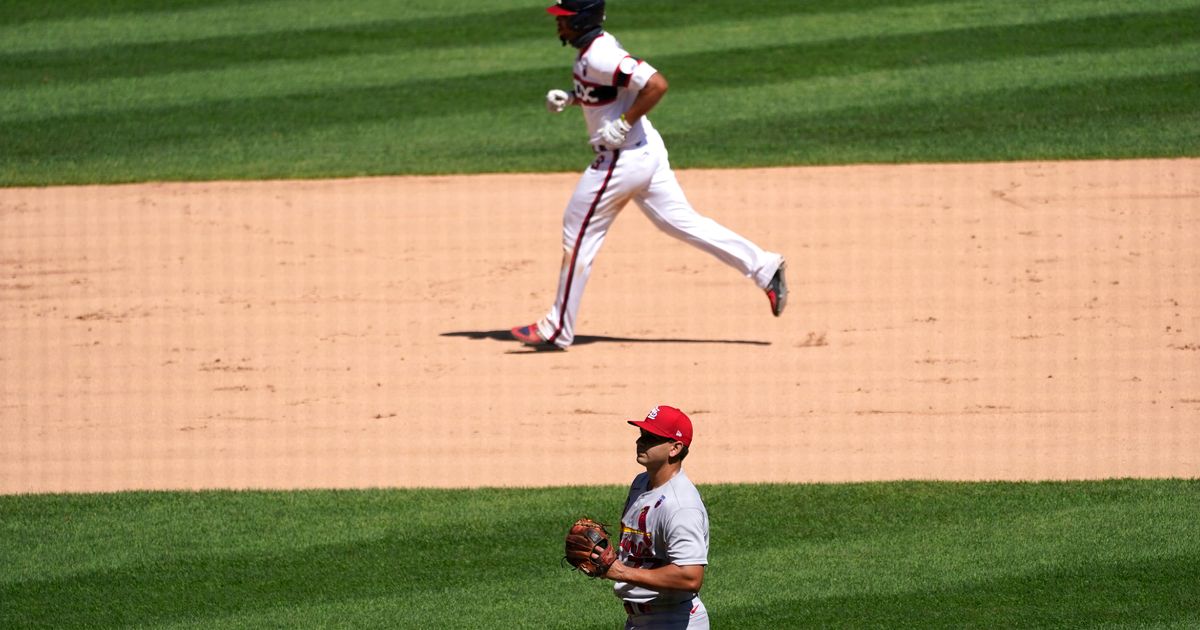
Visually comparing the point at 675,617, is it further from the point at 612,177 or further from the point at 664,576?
the point at 612,177

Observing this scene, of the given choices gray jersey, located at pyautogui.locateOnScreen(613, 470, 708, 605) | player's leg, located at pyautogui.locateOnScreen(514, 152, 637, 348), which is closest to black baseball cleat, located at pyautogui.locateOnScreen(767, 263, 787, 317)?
player's leg, located at pyautogui.locateOnScreen(514, 152, 637, 348)

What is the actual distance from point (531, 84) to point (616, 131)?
556 centimetres

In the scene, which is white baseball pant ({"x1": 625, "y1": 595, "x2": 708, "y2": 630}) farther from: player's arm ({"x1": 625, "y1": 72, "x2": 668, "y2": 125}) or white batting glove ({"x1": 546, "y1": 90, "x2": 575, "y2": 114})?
white batting glove ({"x1": 546, "y1": 90, "x2": 575, "y2": 114})

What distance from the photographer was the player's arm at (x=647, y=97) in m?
8.98

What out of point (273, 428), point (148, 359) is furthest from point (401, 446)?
point (148, 359)

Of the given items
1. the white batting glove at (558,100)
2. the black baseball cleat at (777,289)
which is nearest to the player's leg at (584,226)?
the white batting glove at (558,100)

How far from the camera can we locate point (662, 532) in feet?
16.5

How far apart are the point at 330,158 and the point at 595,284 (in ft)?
11.4

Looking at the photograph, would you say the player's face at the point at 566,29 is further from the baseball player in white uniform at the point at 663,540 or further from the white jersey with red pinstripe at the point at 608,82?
the baseball player in white uniform at the point at 663,540

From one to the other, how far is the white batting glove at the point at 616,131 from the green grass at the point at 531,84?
3984mm

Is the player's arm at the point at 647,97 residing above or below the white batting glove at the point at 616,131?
above

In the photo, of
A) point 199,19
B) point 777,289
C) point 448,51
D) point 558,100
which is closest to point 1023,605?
point 777,289

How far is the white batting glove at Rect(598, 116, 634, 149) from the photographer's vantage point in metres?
9.13

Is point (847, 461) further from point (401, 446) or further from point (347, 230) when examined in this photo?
point (347, 230)
